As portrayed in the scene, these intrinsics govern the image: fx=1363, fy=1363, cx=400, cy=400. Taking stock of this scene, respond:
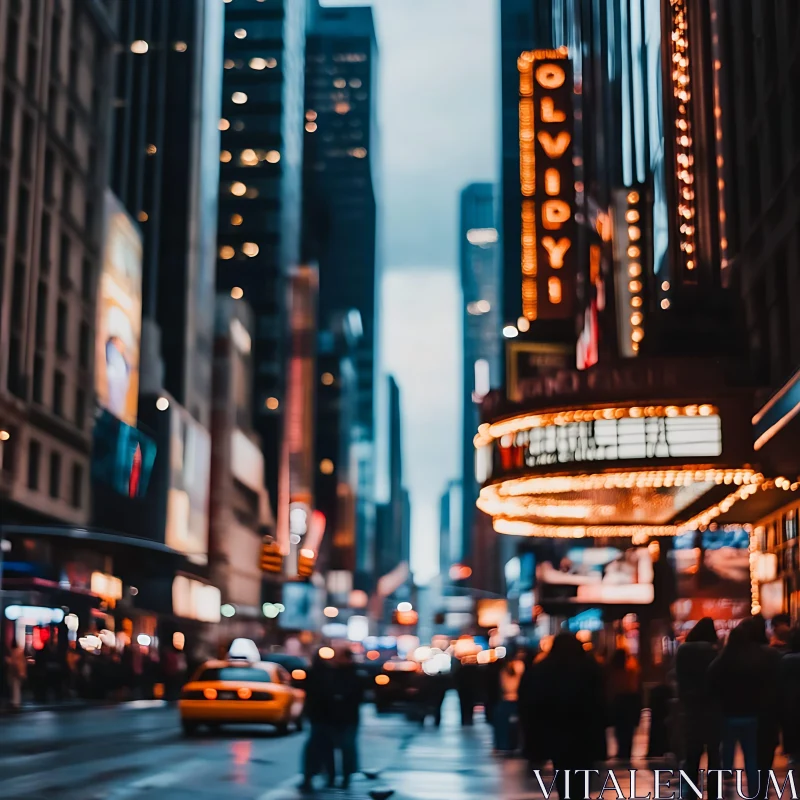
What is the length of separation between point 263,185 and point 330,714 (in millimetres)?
135633

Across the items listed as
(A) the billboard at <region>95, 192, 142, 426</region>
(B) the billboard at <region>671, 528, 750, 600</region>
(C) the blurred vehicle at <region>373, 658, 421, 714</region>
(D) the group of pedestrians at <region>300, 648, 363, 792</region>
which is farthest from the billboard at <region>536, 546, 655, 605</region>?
(A) the billboard at <region>95, 192, 142, 426</region>

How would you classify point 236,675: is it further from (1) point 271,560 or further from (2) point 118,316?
(2) point 118,316

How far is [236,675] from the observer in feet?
96.4

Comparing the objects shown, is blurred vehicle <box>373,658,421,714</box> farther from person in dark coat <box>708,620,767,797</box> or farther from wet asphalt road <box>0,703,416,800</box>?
person in dark coat <box>708,620,767,797</box>

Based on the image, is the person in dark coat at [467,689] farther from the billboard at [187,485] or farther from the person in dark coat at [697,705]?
the billboard at [187,485]

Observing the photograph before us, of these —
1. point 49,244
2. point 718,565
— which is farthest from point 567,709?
point 49,244

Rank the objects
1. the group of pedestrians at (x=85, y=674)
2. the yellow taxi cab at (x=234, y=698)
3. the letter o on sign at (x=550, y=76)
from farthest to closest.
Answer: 1. the letter o on sign at (x=550, y=76)
2. the group of pedestrians at (x=85, y=674)
3. the yellow taxi cab at (x=234, y=698)

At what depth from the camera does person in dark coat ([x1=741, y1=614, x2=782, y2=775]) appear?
1328 cm

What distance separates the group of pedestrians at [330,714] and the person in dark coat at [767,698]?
6.24 meters

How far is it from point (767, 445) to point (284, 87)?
137181 millimetres

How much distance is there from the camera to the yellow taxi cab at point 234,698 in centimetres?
2855

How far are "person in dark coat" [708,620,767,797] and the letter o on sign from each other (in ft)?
102

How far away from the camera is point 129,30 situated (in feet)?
354

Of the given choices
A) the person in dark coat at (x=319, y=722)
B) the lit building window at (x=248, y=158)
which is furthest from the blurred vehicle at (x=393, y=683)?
the lit building window at (x=248, y=158)
